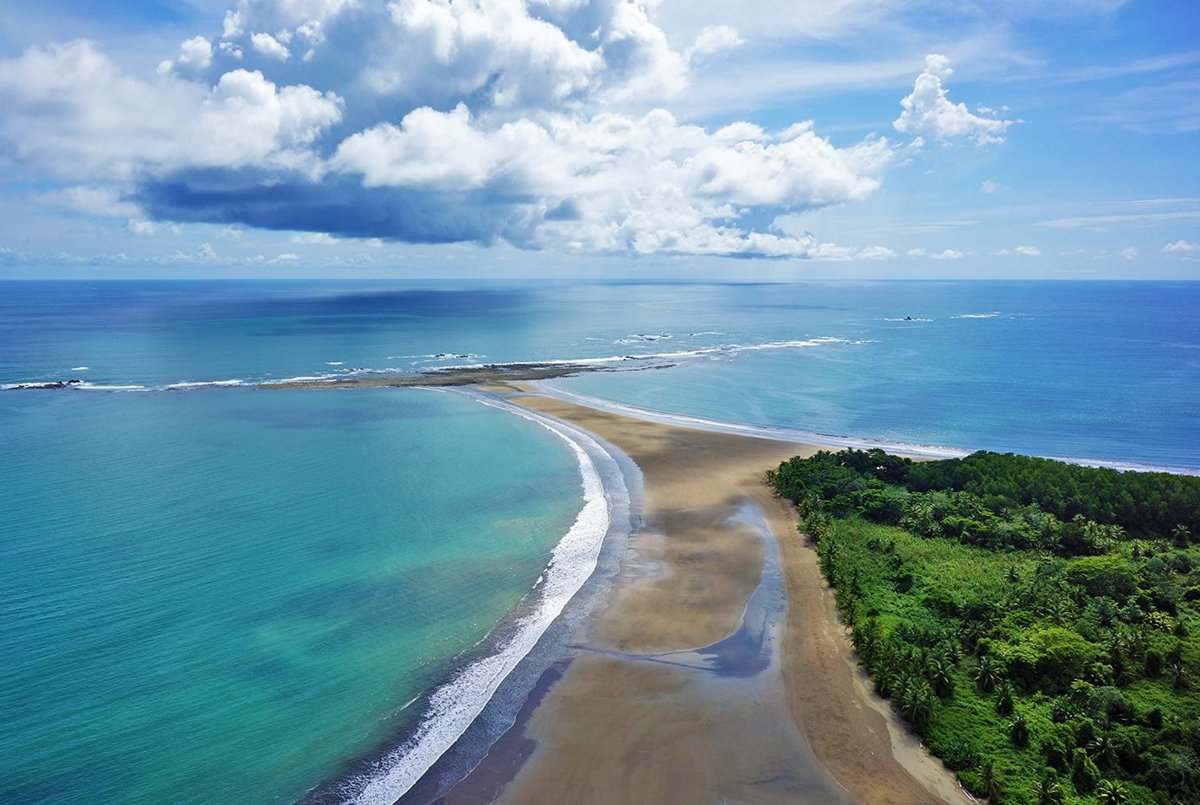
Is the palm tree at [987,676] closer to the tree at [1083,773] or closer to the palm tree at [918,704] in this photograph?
the palm tree at [918,704]

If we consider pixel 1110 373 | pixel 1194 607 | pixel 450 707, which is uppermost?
pixel 1110 373

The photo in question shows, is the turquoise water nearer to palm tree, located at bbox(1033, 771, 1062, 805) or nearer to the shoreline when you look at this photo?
the shoreline

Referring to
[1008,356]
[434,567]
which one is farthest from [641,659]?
[1008,356]

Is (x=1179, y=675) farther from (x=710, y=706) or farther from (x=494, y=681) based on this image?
(x=494, y=681)

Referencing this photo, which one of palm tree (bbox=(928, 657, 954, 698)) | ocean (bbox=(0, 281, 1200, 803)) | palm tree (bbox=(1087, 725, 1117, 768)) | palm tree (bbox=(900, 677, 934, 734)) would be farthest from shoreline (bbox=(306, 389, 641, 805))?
palm tree (bbox=(1087, 725, 1117, 768))

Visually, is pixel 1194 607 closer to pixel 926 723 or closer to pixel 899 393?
pixel 926 723

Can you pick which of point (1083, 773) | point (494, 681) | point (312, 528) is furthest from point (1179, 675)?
point (312, 528)
